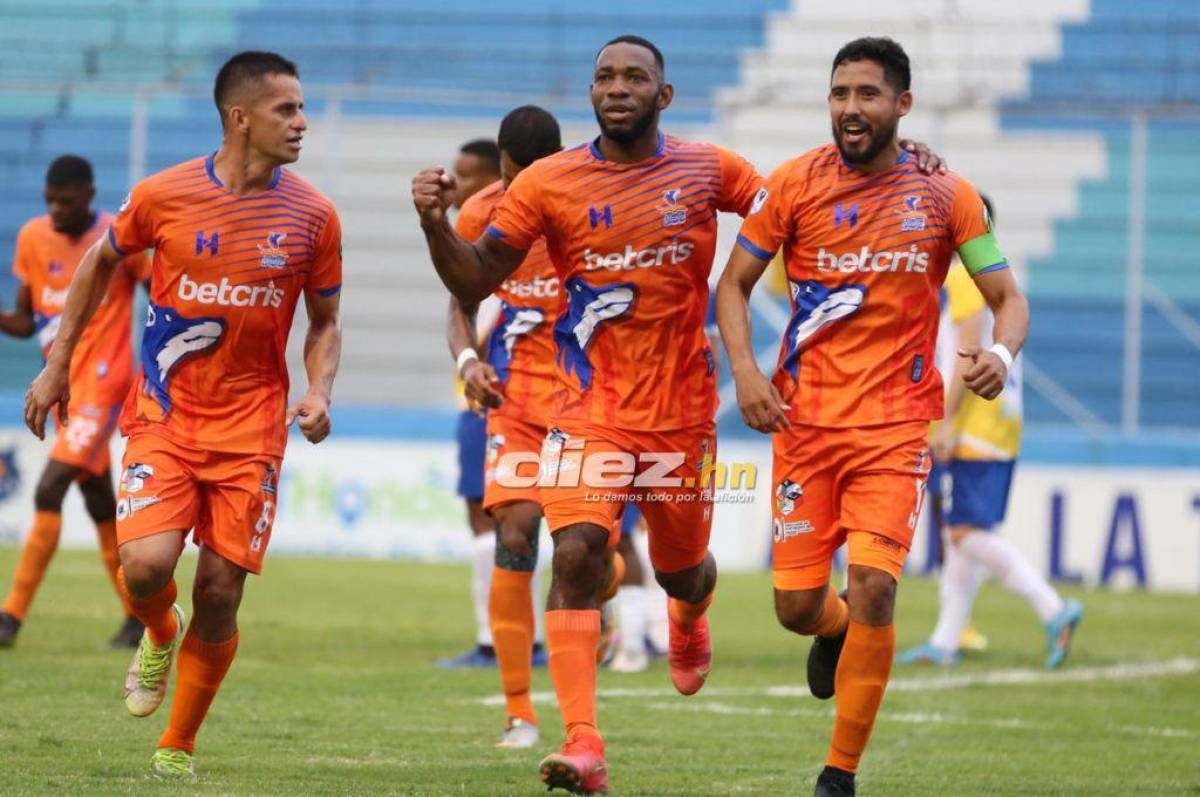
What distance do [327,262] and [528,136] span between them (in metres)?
1.75

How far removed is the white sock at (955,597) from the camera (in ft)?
39.1

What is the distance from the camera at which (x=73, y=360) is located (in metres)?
11.1

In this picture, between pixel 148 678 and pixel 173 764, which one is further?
pixel 148 678

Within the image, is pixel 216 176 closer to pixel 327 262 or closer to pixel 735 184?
pixel 327 262

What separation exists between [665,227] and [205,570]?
1.97 m

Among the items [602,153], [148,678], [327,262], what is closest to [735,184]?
[602,153]

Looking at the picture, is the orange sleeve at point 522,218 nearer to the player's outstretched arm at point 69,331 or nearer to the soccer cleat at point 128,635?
the player's outstretched arm at point 69,331

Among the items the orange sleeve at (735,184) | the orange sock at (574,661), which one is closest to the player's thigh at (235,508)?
the orange sock at (574,661)

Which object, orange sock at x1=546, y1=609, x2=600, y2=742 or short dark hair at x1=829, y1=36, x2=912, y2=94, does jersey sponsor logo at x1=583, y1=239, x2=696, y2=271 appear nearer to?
short dark hair at x1=829, y1=36, x2=912, y2=94

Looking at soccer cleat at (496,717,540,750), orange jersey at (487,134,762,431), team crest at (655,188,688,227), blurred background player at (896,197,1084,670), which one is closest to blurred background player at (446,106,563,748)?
soccer cleat at (496,717,540,750)

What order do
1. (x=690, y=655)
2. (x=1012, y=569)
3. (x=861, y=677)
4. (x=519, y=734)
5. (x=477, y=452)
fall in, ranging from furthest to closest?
(x=1012, y=569) → (x=477, y=452) → (x=690, y=655) → (x=519, y=734) → (x=861, y=677)

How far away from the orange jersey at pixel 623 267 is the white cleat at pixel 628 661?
4.24m

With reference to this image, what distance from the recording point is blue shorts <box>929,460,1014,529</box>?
11977 mm

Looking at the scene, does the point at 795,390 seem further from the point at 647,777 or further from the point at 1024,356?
the point at 1024,356
